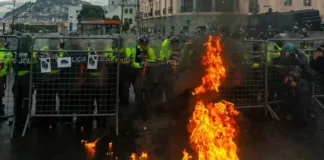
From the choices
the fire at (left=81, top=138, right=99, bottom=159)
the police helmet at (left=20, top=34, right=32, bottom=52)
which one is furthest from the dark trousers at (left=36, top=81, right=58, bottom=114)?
the fire at (left=81, top=138, right=99, bottom=159)

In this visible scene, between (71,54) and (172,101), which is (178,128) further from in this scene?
(71,54)

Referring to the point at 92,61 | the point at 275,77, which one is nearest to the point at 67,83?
the point at 92,61

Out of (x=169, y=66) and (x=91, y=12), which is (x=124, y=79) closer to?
(x=169, y=66)

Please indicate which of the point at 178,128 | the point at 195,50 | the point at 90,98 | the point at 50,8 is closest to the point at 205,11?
the point at 195,50

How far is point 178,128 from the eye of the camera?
730cm

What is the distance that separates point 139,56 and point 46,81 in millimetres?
2380

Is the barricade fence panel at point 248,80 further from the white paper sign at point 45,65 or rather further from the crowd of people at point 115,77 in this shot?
the white paper sign at point 45,65

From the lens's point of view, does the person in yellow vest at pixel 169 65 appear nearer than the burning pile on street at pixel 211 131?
No

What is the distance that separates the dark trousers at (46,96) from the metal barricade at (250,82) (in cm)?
375

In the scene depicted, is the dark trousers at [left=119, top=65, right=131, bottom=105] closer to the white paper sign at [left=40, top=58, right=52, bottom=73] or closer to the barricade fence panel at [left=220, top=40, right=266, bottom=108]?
the white paper sign at [left=40, top=58, right=52, bottom=73]

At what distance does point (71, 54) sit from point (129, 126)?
199 cm

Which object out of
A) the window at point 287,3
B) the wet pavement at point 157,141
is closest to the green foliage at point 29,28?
the wet pavement at point 157,141

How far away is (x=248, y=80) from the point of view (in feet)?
26.7

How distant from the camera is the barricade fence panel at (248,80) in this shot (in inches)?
307
